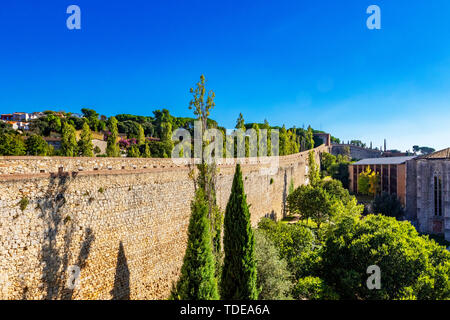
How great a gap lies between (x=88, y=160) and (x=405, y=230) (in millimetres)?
15689

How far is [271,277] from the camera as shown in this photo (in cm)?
1115

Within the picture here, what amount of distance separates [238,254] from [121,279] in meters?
4.71

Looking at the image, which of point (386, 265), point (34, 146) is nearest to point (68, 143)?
point (34, 146)

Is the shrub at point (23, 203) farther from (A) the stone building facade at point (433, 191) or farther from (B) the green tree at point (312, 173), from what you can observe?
(A) the stone building facade at point (433, 191)

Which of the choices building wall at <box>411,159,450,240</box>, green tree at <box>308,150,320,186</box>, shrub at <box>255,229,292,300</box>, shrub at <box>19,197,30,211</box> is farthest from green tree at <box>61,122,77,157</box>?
building wall at <box>411,159,450,240</box>

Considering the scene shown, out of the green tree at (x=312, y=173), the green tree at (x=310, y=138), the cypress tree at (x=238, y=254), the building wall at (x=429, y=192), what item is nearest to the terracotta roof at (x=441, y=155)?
the building wall at (x=429, y=192)

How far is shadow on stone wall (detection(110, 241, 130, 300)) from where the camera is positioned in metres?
9.68

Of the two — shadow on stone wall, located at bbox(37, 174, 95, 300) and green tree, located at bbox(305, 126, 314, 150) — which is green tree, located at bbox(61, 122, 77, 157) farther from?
green tree, located at bbox(305, 126, 314, 150)

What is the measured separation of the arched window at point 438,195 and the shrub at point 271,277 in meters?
26.3

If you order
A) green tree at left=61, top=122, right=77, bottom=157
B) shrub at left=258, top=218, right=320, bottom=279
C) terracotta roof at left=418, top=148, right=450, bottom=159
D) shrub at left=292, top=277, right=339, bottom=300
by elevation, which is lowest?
shrub at left=292, top=277, right=339, bottom=300

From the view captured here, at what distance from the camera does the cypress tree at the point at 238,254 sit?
8906 mm

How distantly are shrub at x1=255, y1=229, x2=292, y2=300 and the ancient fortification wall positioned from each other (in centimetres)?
416

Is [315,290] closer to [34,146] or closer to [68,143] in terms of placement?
[34,146]
